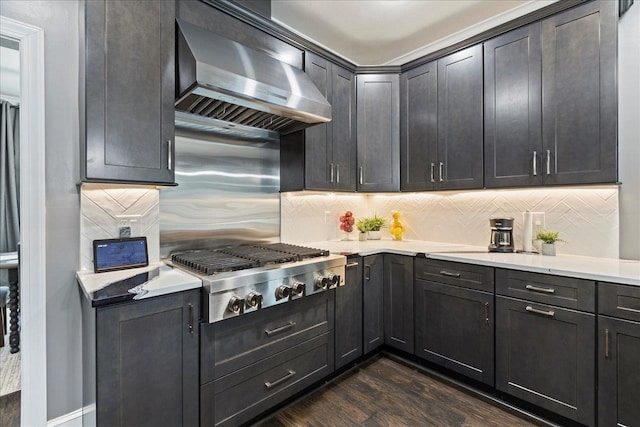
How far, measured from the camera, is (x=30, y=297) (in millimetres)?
1687

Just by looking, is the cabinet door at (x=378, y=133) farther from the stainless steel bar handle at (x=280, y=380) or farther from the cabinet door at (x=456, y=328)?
the stainless steel bar handle at (x=280, y=380)

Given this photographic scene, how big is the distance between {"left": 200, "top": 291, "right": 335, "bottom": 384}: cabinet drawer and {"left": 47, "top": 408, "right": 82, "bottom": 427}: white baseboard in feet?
2.78

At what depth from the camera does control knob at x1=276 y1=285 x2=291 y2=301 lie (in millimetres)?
1852

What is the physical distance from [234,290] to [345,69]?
2278 millimetres

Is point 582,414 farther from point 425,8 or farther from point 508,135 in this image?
point 425,8

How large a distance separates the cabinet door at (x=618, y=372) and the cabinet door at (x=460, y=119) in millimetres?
1279

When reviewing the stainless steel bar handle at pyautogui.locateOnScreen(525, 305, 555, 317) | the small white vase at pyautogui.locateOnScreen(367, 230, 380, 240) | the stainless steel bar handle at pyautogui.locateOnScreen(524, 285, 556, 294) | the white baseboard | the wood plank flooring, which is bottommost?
the wood plank flooring

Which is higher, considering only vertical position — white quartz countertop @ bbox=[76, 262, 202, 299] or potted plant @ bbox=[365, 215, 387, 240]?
potted plant @ bbox=[365, 215, 387, 240]

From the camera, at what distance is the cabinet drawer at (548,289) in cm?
178

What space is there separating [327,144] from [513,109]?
1.47 metres

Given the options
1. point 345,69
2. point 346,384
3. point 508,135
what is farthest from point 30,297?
point 508,135

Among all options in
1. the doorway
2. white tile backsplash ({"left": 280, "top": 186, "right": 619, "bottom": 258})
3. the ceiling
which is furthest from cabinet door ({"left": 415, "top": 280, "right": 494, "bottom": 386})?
the doorway

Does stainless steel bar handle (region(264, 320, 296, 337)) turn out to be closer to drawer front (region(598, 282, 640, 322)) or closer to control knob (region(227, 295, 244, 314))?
control knob (region(227, 295, 244, 314))

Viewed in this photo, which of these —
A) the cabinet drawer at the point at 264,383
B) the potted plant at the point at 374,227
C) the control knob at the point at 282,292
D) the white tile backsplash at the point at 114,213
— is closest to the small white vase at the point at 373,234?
the potted plant at the point at 374,227
